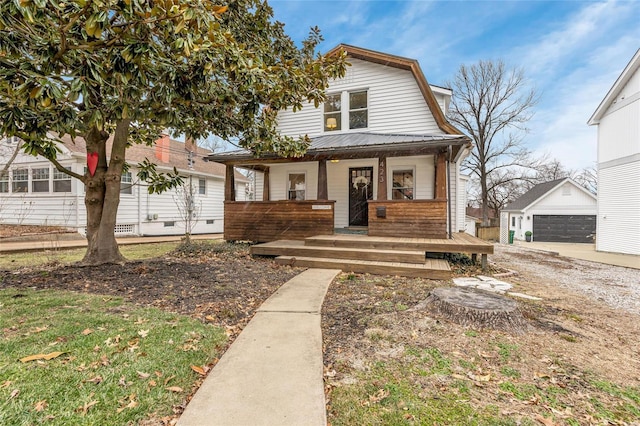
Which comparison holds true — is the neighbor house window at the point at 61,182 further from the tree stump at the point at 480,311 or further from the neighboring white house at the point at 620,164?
the neighboring white house at the point at 620,164

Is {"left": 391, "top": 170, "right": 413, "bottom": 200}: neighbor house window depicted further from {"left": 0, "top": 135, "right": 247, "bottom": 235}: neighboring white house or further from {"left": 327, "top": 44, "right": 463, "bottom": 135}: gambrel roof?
{"left": 0, "top": 135, "right": 247, "bottom": 235}: neighboring white house

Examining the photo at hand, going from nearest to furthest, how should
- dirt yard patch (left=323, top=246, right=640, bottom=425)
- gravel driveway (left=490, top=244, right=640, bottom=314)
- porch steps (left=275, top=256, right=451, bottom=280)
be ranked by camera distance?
dirt yard patch (left=323, top=246, right=640, bottom=425) < gravel driveway (left=490, top=244, right=640, bottom=314) < porch steps (left=275, top=256, right=451, bottom=280)

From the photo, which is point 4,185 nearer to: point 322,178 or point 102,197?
point 102,197

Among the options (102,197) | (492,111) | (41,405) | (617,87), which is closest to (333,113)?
(102,197)

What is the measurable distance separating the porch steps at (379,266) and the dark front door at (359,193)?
4.10 m

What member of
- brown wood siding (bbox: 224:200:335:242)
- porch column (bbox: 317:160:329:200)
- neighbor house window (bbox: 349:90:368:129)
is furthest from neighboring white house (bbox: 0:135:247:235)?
neighbor house window (bbox: 349:90:368:129)

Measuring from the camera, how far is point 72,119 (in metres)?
3.70

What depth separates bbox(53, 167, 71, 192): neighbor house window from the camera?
42.2 feet

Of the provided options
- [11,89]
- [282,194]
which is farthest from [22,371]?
[282,194]

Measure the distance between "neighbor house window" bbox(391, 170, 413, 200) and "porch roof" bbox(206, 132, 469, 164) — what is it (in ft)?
5.03

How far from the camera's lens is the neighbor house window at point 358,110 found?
1108 centimetres

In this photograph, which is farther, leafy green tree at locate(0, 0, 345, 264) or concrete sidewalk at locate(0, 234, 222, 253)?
concrete sidewalk at locate(0, 234, 222, 253)

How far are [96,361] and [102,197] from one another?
4967 mm

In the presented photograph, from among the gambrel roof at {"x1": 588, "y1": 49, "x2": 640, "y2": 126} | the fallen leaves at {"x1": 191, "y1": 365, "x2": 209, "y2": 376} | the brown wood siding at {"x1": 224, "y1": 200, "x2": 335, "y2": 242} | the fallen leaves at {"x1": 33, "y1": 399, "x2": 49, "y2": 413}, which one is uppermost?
the gambrel roof at {"x1": 588, "y1": 49, "x2": 640, "y2": 126}
